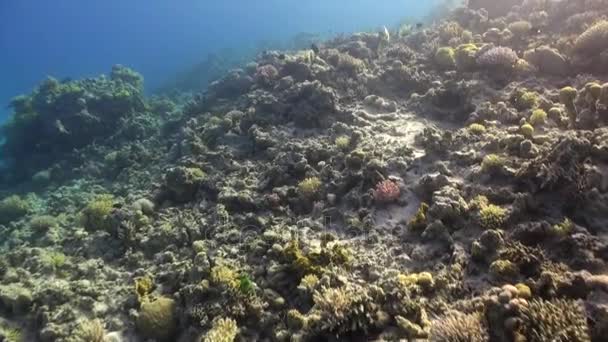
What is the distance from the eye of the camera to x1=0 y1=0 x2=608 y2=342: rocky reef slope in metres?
5.23

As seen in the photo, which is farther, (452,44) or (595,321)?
(452,44)

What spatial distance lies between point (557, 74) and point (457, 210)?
20.7ft

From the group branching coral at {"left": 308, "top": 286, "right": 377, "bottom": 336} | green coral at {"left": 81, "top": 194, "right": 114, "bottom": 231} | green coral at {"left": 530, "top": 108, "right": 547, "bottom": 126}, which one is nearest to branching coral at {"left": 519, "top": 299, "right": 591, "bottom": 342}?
branching coral at {"left": 308, "top": 286, "right": 377, "bottom": 336}

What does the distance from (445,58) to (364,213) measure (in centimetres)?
731

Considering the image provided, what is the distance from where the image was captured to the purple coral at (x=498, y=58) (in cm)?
1109

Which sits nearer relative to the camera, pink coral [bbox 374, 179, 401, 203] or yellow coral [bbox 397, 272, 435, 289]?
yellow coral [bbox 397, 272, 435, 289]

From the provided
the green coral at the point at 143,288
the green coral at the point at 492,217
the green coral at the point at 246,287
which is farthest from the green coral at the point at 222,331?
the green coral at the point at 492,217

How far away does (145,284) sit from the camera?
7051mm

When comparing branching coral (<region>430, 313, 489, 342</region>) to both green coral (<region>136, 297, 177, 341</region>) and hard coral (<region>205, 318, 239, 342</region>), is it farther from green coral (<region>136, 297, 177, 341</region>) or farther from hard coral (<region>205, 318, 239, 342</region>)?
green coral (<region>136, 297, 177, 341</region>)

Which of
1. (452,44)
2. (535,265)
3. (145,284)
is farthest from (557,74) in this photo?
(145,284)

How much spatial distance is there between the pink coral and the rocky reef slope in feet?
0.10

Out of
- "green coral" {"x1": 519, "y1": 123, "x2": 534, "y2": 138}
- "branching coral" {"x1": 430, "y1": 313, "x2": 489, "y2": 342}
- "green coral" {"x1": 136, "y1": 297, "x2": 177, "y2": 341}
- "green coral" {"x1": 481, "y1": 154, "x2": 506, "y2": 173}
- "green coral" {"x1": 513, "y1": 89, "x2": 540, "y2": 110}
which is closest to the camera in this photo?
"branching coral" {"x1": 430, "y1": 313, "x2": 489, "y2": 342}

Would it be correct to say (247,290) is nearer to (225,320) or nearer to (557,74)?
(225,320)

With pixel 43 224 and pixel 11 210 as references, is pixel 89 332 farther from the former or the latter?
pixel 11 210
